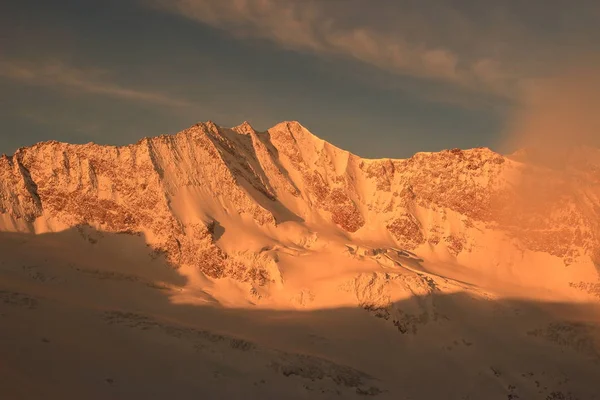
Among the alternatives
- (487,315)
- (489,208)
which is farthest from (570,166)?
(487,315)

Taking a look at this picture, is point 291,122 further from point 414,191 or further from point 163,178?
point 163,178

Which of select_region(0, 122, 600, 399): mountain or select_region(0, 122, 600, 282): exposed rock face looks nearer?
select_region(0, 122, 600, 399): mountain

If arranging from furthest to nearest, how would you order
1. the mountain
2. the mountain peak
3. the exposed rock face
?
the mountain peak, the exposed rock face, the mountain

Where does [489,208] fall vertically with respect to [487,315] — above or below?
above

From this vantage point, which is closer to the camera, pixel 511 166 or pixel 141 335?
pixel 141 335

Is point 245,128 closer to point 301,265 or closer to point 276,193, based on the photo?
point 276,193

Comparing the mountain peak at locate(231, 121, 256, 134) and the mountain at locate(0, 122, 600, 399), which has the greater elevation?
the mountain peak at locate(231, 121, 256, 134)
